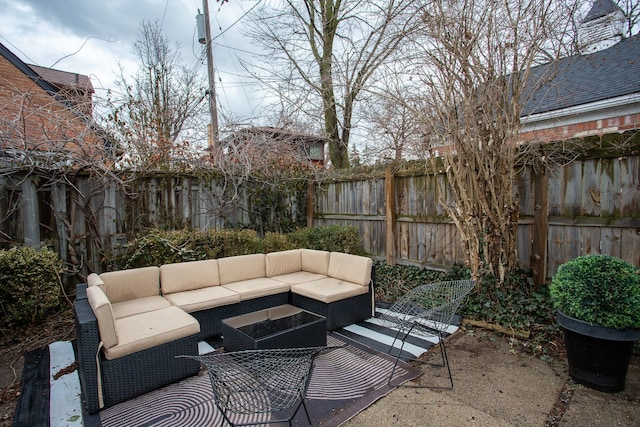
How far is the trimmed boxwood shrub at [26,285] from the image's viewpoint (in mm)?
3633

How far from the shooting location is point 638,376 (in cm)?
277

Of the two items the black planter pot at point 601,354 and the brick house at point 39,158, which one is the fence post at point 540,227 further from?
the brick house at point 39,158

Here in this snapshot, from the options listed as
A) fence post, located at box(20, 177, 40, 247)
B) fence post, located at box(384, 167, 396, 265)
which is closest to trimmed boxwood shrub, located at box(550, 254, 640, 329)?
fence post, located at box(384, 167, 396, 265)

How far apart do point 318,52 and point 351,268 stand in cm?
565

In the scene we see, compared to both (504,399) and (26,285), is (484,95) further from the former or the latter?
(26,285)

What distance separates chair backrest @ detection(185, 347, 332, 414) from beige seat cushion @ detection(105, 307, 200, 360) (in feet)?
3.28

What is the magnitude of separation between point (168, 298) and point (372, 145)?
219 inches

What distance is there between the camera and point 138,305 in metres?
3.44

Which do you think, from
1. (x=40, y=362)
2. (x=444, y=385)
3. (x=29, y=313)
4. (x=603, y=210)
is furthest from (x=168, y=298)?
(x=603, y=210)

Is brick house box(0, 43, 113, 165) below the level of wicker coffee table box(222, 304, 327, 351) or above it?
above

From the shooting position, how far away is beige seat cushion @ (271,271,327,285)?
4.43m

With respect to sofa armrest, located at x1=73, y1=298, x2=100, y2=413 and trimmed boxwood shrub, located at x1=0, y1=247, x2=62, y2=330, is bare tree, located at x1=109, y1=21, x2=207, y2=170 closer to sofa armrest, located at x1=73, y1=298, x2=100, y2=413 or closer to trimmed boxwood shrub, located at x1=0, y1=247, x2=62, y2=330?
trimmed boxwood shrub, located at x1=0, y1=247, x2=62, y2=330

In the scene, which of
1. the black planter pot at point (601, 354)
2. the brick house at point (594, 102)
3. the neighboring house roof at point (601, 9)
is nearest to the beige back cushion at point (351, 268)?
the black planter pot at point (601, 354)

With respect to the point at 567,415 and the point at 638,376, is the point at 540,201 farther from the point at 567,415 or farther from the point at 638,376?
the point at 567,415
